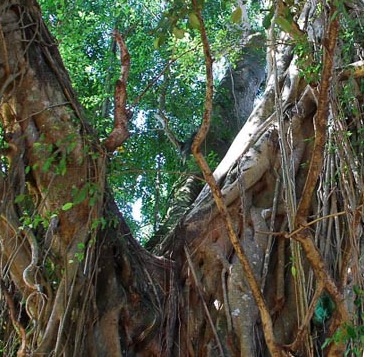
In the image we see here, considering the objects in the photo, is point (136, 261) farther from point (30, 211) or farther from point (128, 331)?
point (30, 211)

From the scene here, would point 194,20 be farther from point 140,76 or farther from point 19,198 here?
point 140,76

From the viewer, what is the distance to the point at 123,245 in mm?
2916

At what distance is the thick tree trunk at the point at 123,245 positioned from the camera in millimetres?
2576

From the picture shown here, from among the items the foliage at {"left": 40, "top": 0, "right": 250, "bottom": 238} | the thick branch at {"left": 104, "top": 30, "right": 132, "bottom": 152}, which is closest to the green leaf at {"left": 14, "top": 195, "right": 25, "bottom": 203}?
the thick branch at {"left": 104, "top": 30, "right": 132, "bottom": 152}

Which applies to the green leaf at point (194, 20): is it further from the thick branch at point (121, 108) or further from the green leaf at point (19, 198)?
the green leaf at point (19, 198)

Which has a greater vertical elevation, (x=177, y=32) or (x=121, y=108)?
(x=121, y=108)

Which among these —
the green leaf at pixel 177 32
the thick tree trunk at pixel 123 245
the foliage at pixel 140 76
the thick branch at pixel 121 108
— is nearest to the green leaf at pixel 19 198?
the thick tree trunk at pixel 123 245

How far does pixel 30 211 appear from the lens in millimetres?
2766

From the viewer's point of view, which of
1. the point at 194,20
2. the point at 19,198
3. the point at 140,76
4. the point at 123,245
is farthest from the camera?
the point at 140,76

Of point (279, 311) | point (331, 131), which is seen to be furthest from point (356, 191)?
point (279, 311)

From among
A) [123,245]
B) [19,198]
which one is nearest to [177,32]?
[19,198]

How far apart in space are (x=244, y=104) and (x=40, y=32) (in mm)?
2165

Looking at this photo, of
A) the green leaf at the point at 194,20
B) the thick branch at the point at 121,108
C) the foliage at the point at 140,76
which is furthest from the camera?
the foliage at the point at 140,76

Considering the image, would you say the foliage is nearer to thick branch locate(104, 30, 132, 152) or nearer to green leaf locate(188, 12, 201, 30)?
thick branch locate(104, 30, 132, 152)
